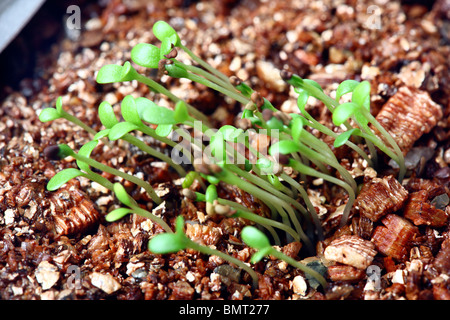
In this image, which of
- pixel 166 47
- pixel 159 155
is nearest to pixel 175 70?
pixel 166 47

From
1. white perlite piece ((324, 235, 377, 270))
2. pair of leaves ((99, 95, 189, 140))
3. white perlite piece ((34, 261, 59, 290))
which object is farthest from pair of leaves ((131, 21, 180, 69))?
white perlite piece ((324, 235, 377, 270))

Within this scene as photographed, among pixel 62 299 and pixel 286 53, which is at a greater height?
pixel 286 53

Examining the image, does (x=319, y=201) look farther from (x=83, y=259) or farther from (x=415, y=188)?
(x=83, y=259)

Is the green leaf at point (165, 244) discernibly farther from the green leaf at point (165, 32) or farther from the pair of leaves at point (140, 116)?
the green leaf at point (165, 32)

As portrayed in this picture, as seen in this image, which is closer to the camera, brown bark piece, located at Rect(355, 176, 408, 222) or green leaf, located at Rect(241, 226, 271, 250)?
green leaf, located at Rect(241, 226, 271, 250)

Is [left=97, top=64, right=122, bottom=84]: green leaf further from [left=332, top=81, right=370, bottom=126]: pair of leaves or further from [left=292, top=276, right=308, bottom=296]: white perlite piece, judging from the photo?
[left=292, top=276, right=308, bottom=296]: white perlite piece

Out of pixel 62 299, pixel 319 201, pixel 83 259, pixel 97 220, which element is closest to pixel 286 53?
pixel 319 201

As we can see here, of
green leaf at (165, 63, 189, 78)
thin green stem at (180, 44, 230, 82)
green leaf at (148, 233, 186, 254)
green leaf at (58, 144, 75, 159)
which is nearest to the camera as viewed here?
green leaf at (148, 233, 186, 254)
